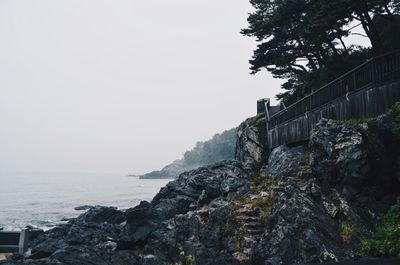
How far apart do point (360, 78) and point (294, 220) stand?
7.02 meters

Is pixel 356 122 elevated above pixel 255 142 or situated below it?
below

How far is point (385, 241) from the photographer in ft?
31.6

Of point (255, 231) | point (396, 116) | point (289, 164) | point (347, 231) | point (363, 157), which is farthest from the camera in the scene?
point (289, 164)

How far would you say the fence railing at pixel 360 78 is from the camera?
12773 millimetres

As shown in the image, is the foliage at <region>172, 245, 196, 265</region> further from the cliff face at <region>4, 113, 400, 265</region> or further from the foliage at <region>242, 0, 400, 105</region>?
the foliage at <region>242, 0, 400, 105</region>

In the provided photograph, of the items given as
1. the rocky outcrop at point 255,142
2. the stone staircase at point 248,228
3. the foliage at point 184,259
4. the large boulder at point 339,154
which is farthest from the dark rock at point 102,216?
the large boulder at point 339,154

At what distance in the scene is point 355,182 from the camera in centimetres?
1206

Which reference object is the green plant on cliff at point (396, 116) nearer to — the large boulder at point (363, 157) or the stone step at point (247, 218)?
the large boulder at point (363, 157)

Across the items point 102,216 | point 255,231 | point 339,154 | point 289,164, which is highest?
point 339,154

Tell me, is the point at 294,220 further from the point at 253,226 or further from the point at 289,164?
the point at 289,164

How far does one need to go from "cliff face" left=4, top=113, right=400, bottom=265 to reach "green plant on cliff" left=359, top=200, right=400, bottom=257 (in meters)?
0.34

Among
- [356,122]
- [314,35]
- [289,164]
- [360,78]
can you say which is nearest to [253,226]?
[289,164]

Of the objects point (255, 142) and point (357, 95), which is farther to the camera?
point (255, 142)

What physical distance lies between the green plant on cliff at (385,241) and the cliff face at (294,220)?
1.12 ft
